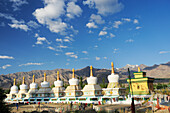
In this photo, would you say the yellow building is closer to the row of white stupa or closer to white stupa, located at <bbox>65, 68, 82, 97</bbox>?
the row of white stupa

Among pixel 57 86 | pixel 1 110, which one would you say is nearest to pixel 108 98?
pixel 57 86

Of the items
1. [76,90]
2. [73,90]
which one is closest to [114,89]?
[76,90]

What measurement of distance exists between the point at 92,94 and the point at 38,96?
2231 cm

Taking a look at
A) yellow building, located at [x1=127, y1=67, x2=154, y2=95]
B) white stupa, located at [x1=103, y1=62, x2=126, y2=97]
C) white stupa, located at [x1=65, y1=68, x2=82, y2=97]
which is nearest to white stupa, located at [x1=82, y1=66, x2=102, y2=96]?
white stupa, located at [x1=103, y1=62, x2=126, y2=97]

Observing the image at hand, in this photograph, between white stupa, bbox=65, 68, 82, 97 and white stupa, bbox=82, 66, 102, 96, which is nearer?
white stupa, bbox=82, 66, 102, 96

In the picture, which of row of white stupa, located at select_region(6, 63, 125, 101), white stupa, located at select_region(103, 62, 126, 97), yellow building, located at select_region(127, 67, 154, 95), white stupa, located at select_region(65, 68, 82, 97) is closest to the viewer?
yellow building, located at select_region(127, 67, 154, 95)

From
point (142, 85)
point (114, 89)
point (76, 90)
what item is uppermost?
point (142, 85)

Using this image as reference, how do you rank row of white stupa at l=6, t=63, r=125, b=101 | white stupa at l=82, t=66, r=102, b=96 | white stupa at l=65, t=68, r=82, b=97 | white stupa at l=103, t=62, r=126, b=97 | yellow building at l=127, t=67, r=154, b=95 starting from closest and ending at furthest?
1. yellow building at l=127, t=67, r=154, b=95
2. white stupa at l=103, t=62, r=126, b=97
3. row of white stupa at l=6, t=63, r=125, b=101
4. white stupa at l=82, t=66, r=102, b=96
5. white stupa at l=65, t=68, r=82, b=97

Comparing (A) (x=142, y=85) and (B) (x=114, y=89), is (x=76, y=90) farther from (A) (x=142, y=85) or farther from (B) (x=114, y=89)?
(A) (x=142, y=85)

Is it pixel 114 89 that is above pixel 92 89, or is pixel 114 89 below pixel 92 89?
above

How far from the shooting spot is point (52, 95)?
167 feet

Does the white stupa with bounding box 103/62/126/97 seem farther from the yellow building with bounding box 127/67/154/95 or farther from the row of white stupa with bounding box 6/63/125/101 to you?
the yellow building with bounding box 127/67/154/95

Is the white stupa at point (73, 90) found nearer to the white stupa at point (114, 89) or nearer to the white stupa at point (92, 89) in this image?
the white stupa at point (92, 89)

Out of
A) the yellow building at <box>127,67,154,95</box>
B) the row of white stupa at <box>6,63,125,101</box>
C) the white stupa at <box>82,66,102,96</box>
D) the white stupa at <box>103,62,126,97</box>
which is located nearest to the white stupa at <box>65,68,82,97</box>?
the row of white stupa at <box>6,63,125,101</box>
